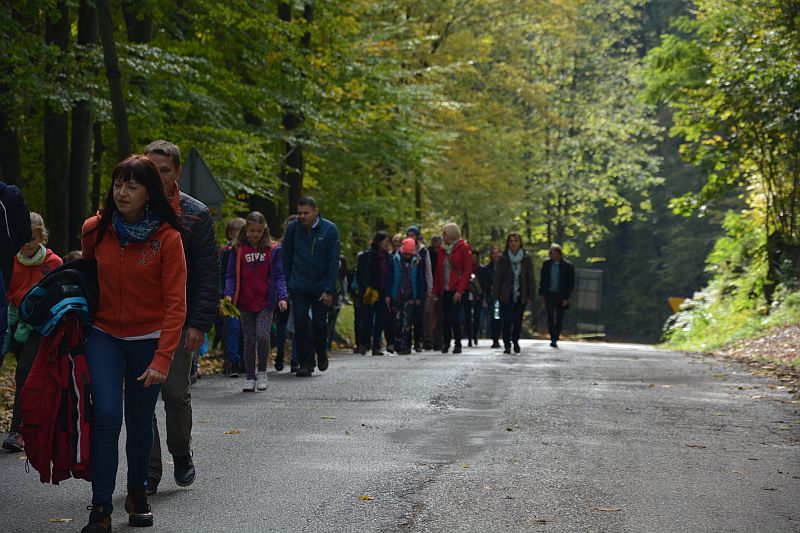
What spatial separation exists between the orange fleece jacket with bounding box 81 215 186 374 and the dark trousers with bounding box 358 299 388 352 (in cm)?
1559

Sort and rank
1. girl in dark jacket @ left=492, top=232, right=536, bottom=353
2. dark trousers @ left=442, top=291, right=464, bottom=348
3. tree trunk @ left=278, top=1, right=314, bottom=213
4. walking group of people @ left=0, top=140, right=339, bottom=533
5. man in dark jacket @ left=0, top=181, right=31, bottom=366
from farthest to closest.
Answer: tree trunk @ left=278, top=1, right=314, bottom=213 < girl in dark jacket @ left=492, top=232, right=536, bottom=353 < dark trousers @ left=442, top=291, right=464, bottom=348 < man in dark jacket @ left=0, top=181, right=31, bottom=366 < walking group of people @ left=0, top=140, right=339, bottom=533

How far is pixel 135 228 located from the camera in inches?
239

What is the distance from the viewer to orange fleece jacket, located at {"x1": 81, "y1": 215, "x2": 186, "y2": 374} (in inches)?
239

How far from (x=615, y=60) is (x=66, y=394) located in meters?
51.2

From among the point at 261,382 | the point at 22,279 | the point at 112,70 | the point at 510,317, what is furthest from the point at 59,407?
the point at 510,317

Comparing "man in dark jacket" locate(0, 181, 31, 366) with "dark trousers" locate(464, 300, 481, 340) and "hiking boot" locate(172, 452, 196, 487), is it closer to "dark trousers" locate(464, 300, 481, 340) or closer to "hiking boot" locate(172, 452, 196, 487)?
"hiking boot" locate(172, 452, 196, 487)

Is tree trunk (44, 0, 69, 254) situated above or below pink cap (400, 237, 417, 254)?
above

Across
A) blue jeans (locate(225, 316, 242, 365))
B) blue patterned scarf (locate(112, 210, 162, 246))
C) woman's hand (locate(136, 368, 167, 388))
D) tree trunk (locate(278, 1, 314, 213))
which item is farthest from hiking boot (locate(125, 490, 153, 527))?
tree trunk (locate(278, 1, 314, 213))

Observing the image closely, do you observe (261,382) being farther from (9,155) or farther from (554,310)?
(554,310)

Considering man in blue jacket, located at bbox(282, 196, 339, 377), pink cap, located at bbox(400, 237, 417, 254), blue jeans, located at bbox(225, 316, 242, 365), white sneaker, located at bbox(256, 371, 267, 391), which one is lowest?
white sneaker, located at bbox(256, 371, 267, 391)

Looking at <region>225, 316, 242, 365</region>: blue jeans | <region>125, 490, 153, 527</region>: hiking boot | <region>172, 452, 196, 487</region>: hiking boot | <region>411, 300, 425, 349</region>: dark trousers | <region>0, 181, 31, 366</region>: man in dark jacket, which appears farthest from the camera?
<region>411, 300, 425, 349</region>: dark trousers

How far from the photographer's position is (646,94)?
1150 inches

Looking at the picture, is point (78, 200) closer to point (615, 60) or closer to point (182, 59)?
point (182, 59)

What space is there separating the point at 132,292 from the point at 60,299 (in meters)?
0.34
